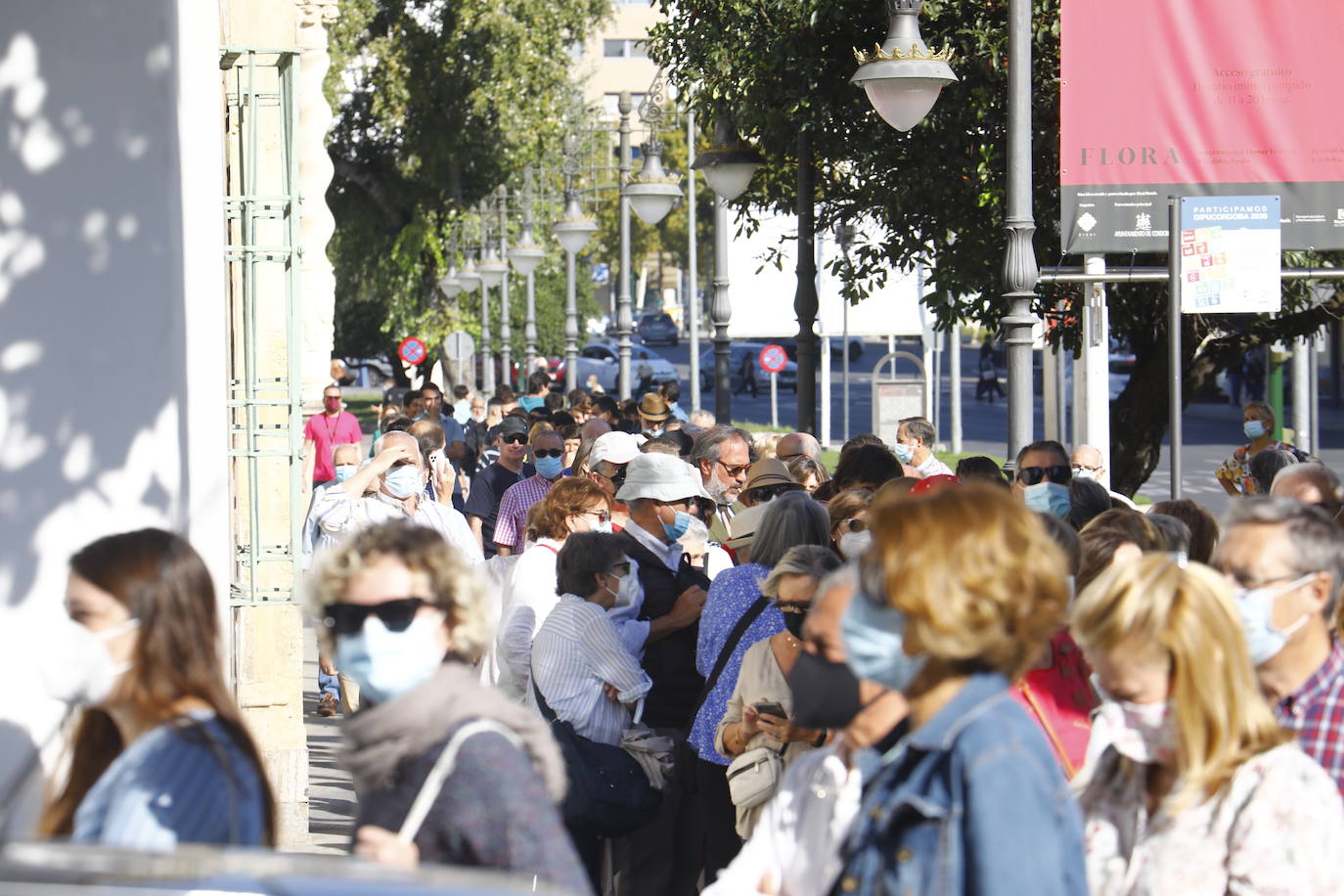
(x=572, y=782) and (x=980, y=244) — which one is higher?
(x=980, y=244)

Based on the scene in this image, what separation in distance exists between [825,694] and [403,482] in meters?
5.68

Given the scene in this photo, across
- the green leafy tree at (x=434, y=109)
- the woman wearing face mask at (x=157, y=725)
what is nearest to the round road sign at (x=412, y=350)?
the green leafy tree at (x=434, y=109)

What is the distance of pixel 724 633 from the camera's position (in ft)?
18.5

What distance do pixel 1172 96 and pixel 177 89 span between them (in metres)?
5.78

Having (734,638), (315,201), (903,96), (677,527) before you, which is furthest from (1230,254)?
(315,201)

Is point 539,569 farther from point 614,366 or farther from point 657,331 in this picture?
point 657,331

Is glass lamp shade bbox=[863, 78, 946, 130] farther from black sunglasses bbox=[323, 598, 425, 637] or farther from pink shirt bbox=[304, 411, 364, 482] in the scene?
black sunglasses bbox=[323, 598, 425, 637]

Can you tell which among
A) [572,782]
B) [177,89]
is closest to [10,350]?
[177,89]

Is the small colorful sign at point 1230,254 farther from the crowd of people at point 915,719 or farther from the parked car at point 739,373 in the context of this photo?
the parked car at point 739,373

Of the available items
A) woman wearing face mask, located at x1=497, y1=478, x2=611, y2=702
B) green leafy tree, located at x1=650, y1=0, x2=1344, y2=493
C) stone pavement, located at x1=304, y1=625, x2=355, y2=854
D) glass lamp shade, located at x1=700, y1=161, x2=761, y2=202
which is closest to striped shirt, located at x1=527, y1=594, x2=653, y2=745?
woman wearing face mask, located at x1=497, y1=478, x2=611, y2=702

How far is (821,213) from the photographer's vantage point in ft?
49.2

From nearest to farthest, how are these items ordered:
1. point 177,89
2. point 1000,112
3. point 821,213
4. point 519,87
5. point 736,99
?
point 177,89 → point 1000,112 → point 736,99 → point 821,213 → point 519,87

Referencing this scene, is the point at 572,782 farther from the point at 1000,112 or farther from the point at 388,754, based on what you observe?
the point at 1000,112

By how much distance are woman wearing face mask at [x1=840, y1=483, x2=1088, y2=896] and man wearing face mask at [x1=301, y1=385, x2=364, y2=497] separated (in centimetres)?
1279
